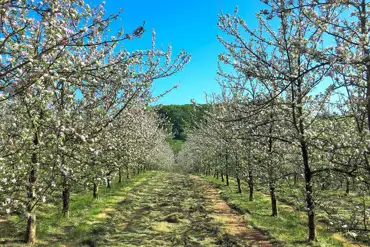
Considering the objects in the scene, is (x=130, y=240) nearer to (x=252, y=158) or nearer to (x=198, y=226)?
(x=198, y=226)

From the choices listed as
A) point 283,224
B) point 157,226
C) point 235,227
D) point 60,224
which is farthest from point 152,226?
point 283,224

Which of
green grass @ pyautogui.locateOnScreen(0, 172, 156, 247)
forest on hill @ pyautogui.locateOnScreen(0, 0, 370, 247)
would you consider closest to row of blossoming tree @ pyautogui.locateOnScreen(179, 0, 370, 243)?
forest on hill @ pyautogui.locateOnScreen(0, 0, 370, 247)

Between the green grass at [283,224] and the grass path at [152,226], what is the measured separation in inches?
26.8

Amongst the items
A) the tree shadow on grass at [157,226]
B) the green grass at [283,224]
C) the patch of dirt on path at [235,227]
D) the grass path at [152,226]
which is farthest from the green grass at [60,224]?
the green grass at [283,224]

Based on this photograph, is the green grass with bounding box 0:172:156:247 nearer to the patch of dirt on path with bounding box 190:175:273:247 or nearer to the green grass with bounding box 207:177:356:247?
the patch of dirt on path with bounding box 190:175:273:247

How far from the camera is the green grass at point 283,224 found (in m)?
12.7

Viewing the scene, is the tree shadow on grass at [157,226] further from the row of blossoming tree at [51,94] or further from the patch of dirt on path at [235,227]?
the row of blossoming tree at [51,94]

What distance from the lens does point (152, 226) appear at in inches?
587

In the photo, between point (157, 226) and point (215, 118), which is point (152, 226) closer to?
point (157, 226)

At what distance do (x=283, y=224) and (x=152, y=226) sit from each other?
687 centimetres

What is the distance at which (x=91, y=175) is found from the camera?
952cm

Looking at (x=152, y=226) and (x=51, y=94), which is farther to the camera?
(x=152, y=226)

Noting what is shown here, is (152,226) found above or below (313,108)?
below

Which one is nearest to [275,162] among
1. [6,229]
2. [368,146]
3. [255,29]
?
[255,29]
